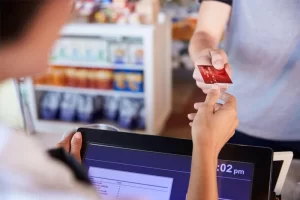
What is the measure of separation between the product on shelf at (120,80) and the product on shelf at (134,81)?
0.03 meters

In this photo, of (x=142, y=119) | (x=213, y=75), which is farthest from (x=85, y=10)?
(x=213, y=75)

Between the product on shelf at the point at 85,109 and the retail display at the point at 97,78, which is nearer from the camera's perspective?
the retail display at the point at 97,78

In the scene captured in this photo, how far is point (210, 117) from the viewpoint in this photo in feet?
2.42

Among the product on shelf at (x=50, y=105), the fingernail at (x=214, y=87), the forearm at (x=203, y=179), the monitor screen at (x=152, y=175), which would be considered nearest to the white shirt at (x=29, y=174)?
the forearm at (x=203, y=179)

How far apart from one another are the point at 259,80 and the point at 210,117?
467mm

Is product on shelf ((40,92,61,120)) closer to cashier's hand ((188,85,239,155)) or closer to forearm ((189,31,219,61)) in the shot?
forearm ((189,31,219,61))

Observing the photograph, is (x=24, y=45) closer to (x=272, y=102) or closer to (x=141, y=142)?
(x=141, y=142)

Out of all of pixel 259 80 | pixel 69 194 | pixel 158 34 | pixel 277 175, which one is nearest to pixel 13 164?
pixel 69 194

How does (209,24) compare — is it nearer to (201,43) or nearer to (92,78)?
(201,43)

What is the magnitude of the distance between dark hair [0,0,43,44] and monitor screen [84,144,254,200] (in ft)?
1.42

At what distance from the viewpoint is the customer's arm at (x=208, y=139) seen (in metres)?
0.64

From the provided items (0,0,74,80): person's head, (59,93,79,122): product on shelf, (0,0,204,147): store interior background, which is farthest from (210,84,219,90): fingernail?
(59,93,79,122): product on shelf

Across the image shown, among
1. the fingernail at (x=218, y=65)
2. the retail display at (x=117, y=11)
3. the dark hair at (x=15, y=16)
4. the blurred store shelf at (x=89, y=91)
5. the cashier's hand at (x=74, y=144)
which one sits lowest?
the cashier's hand at (x=74, y=144)

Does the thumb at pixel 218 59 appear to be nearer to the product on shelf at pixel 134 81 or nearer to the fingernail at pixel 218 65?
the fingernail at pixel 218 65
